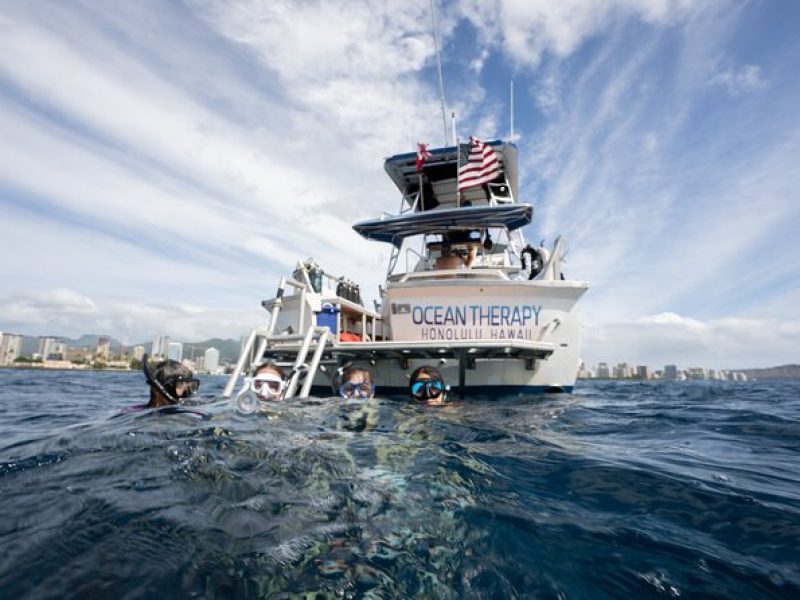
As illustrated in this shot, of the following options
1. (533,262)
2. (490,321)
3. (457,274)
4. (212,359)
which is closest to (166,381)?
(490,321)

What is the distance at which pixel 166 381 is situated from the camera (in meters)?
4.75

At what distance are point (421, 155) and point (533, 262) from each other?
435 centimetres

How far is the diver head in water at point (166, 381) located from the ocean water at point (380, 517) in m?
0.98

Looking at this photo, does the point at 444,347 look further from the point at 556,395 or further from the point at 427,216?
the point at 427,216

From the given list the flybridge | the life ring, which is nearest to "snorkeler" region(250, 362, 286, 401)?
the life ring

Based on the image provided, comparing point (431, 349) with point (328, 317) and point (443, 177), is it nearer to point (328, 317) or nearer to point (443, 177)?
point (328, 317)

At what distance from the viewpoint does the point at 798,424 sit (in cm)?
525

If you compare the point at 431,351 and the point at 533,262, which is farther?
the point at 533,262

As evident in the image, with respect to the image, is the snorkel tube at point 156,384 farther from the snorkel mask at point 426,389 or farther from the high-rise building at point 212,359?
the high-rise building at point 212,359

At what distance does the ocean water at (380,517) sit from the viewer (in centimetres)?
145

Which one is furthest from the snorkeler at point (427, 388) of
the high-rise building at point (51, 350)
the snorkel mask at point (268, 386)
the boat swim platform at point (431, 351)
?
the high-rise building at point (51, 350)

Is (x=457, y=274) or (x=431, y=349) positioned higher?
(x=457, y=274)

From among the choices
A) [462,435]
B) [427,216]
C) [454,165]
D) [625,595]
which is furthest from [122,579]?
[454,165]

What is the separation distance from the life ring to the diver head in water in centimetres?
778
